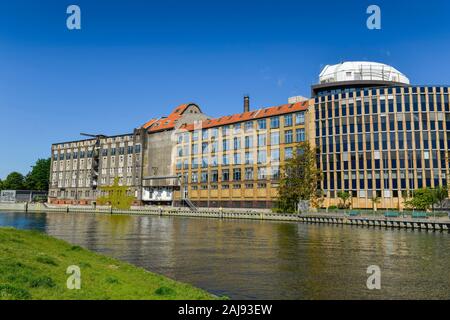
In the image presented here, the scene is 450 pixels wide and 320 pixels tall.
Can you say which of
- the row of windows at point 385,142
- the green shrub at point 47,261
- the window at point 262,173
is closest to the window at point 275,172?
the window at point 262,173

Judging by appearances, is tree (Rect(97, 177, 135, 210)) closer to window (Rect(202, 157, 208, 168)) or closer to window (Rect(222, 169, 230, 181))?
window (Rect(202, 157, 208, 168))

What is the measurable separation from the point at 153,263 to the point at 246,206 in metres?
84.9

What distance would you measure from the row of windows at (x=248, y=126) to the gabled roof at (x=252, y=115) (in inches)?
45.9

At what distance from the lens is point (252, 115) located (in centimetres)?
12038

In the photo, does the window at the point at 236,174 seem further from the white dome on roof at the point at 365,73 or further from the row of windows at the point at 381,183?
the white dome on roof at the point at 365,73

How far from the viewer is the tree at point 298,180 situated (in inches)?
3890

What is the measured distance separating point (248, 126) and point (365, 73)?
3509 cm

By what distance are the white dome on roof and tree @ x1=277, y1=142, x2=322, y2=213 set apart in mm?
25616
